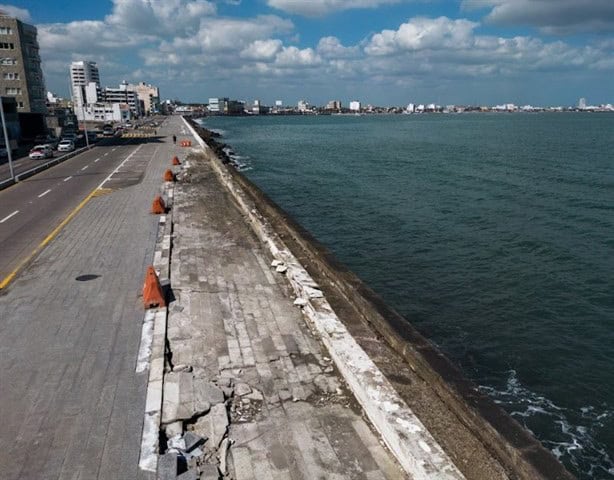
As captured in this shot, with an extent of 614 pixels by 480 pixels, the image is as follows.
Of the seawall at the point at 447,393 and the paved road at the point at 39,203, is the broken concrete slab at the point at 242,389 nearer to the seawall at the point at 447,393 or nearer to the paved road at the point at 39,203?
the seawall at the point at 447,393

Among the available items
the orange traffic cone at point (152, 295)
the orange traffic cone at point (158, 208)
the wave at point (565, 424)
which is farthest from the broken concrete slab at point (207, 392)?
the orange traffic cone at point (158, 208)

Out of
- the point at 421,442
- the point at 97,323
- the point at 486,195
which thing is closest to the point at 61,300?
the point at 97,323

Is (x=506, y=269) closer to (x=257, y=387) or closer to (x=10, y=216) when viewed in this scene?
(x=257, y=387)

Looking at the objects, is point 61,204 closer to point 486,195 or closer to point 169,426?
point 169,426

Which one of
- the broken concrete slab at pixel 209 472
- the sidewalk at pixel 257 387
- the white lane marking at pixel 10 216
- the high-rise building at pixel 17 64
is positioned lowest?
the sidewalk at pixel 257 387

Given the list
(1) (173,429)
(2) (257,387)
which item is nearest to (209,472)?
(1) (173,429)

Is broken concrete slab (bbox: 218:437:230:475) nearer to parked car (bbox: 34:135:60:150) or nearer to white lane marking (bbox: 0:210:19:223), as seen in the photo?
white lane marking (bbox: 0:210:19:223)
